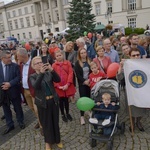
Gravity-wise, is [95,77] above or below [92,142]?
above

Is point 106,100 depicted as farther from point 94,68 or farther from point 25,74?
point 25,74

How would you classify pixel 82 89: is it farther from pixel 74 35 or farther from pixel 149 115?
pixel 74 35

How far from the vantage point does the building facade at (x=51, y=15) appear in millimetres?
41441

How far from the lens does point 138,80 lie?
12.9 feet

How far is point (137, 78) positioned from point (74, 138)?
6.37ft

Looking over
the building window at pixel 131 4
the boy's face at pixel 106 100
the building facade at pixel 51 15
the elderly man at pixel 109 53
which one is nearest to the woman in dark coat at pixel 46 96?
the boy's face at pixel 106 100

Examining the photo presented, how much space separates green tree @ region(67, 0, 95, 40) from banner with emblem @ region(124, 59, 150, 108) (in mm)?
22910

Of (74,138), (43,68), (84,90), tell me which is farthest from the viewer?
(84,90)

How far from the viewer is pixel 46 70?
3658 mm

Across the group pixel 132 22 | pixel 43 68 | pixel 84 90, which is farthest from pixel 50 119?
pixel 132 22

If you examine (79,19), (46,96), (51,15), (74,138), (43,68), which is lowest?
(74,138)

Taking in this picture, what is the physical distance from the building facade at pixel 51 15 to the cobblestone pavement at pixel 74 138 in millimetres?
33504

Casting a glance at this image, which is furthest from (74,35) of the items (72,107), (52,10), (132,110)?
(52,10)

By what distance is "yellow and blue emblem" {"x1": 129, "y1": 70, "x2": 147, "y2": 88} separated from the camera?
3877 millimetres
